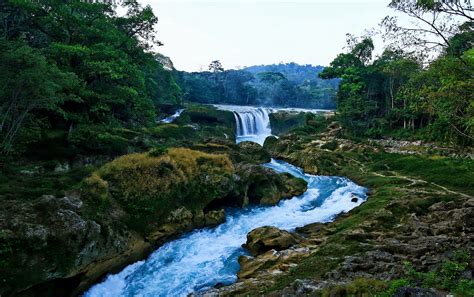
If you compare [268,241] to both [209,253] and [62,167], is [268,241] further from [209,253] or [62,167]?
[62,167]

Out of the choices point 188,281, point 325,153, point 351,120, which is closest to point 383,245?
point 188,281

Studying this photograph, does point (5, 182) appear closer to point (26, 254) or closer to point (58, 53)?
point (26, 254)

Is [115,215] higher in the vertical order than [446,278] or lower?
higher

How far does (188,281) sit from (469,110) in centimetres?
1217

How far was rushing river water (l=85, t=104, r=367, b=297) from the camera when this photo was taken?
12.6m

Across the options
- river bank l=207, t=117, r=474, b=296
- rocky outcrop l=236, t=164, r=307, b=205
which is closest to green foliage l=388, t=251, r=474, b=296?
river bank l=207, t=117, r=474, b=296

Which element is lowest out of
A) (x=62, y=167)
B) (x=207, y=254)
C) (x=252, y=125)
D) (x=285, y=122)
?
(x=207, y=254)

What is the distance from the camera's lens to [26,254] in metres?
10.2

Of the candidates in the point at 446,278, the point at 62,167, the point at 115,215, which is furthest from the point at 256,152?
the point at 446,278

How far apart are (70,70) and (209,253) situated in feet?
56.0

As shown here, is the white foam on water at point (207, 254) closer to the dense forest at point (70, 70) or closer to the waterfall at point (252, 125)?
the dense forest at point (70, 70)

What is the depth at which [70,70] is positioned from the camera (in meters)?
23.2

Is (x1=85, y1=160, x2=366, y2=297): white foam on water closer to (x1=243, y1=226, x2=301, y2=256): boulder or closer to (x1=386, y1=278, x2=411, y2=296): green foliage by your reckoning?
(x1=243, y1=226, x2=301, y2=256): boulder

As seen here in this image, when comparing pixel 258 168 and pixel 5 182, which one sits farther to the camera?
pixel 258 168
